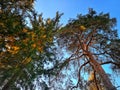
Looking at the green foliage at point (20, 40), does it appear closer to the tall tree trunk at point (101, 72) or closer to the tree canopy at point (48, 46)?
the tree canopy at point (48, 46)

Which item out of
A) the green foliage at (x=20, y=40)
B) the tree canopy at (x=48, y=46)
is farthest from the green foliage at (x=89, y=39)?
the green foliage at (x=20, y=40)

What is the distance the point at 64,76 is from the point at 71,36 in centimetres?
314

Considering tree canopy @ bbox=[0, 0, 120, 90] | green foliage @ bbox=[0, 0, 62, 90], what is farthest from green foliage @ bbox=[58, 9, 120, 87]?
green foliage @ bbox=[0, 0, 62, 90]

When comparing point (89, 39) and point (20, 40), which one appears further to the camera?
point (89, 39)

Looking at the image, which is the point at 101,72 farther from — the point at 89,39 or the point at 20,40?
the point at 20,40

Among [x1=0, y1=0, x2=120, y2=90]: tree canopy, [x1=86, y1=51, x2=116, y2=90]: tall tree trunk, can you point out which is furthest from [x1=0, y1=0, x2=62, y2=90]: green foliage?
[x1=86, y1=51, x2=116, y2=90]: tall tree trunk

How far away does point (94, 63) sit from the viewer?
19109mm

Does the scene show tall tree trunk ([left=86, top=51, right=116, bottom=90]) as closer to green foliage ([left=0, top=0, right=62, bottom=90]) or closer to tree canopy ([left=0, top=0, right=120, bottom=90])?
tree canopy ([left=0, top=0, right=120, bottom=90])

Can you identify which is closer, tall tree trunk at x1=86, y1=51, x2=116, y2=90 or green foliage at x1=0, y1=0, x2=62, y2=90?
green foliage at x1=0, y1=0, x2=62, y2=90

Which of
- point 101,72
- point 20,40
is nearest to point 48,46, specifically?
point 20,40

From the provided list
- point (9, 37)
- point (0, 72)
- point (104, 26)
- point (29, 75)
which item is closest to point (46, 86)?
point (29, 75)

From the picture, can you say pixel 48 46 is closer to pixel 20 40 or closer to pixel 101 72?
pixel 20 40

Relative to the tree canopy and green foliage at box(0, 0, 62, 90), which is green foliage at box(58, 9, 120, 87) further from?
green foliage at box(0, 0, 62, 90)

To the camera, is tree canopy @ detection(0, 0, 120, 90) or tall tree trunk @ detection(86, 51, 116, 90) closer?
tree canopy @ detection(0, 0, 120, 90)
